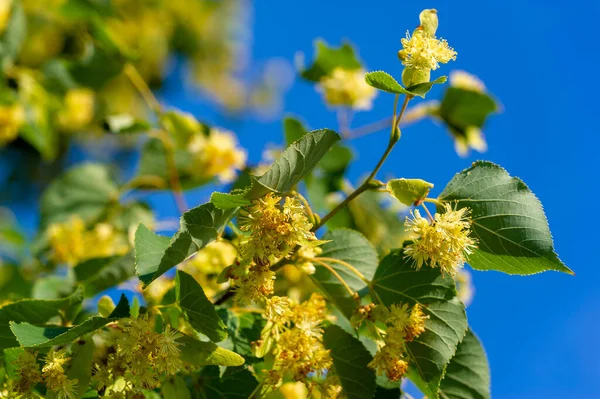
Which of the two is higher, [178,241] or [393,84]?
[393,84]

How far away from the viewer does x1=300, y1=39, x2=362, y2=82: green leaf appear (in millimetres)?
2939

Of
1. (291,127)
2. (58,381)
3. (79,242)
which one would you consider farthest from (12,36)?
(58,381)

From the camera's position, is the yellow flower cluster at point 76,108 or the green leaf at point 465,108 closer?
the green leaf at point 465,108

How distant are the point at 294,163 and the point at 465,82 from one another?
2.03 metres

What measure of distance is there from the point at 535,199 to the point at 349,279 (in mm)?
496

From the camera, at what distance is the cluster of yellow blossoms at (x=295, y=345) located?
52.0 inches

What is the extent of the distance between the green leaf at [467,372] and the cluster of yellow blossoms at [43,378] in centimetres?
87

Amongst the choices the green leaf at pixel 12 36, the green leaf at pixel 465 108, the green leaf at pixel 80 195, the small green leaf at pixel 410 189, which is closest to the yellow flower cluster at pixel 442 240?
the small green leaf at pixel 410 189

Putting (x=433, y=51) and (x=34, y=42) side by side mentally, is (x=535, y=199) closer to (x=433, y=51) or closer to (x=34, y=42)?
(x=433, y=51)

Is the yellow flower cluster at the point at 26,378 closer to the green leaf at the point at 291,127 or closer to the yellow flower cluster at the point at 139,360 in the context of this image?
the yellow flower cluster at the point at 139,360

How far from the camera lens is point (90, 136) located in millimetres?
13406

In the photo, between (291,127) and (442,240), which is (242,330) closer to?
(442,240)

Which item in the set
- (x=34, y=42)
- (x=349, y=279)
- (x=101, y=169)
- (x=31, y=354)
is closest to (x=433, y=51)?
(x=349, y=279)

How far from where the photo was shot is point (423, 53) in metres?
1.34
